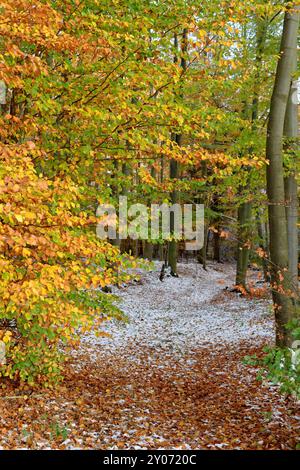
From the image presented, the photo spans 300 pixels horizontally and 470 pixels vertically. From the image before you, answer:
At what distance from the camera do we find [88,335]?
12.7 metres

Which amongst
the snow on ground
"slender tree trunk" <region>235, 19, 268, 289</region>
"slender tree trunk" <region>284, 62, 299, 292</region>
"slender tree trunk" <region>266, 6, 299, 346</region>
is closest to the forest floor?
the snow on ground

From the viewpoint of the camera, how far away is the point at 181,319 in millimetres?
15594

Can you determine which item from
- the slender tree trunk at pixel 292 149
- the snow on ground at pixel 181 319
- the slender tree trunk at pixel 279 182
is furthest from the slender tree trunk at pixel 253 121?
the slender tree trunk at pixel 279 182

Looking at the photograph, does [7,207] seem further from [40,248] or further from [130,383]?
[130,383]

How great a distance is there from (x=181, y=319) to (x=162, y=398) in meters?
7.59

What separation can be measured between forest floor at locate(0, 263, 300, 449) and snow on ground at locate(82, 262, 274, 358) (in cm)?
6

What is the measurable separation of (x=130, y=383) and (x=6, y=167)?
5.81 m

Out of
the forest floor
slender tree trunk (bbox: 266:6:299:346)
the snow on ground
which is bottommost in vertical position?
the snow on ground

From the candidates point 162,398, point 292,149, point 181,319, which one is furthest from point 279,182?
point 181,319

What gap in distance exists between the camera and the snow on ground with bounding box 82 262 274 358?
12109 millimetres

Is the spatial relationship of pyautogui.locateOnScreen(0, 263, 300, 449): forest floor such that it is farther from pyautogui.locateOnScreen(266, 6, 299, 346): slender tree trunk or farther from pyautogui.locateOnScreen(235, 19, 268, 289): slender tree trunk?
pyautogui.locateOnScreen(235, 19, 268, 289): slender tree trunk

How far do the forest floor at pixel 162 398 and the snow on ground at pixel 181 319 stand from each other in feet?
0.18

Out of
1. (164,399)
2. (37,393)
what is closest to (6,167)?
(37,393)

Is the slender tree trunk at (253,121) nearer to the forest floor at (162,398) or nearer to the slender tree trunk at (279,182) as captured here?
the forest floor at (162,398)
